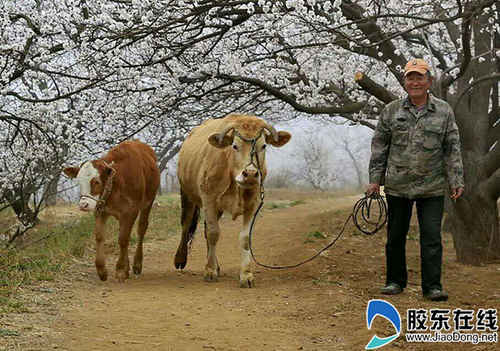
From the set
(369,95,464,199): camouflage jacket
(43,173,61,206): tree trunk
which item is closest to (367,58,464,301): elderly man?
(369,95,464,199): camouflage jacket

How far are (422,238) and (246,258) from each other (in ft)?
7.04

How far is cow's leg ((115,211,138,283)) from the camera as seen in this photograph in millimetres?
8516

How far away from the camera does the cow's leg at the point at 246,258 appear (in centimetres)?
790

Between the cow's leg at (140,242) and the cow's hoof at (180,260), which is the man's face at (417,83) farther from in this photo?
the cow's leg at (140,242)

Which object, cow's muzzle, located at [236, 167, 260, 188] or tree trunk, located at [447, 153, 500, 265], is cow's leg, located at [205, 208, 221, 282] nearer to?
cow's muzzle, located at [236, 167, 260, 188]

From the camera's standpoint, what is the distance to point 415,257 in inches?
415

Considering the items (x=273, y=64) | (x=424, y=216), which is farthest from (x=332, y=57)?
(x=424, y=216)

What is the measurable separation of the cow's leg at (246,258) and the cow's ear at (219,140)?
34.8 inches

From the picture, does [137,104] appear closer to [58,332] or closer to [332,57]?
[332,57]

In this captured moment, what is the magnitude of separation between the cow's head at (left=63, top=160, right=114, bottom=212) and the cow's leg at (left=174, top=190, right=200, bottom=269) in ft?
5.26

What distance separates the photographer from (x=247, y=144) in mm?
7707

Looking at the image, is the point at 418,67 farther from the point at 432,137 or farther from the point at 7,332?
the point at 7,332

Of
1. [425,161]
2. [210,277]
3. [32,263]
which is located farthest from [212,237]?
[425,161]

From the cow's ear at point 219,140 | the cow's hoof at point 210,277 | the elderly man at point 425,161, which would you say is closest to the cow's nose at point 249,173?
the cow's ear at point 219,140
